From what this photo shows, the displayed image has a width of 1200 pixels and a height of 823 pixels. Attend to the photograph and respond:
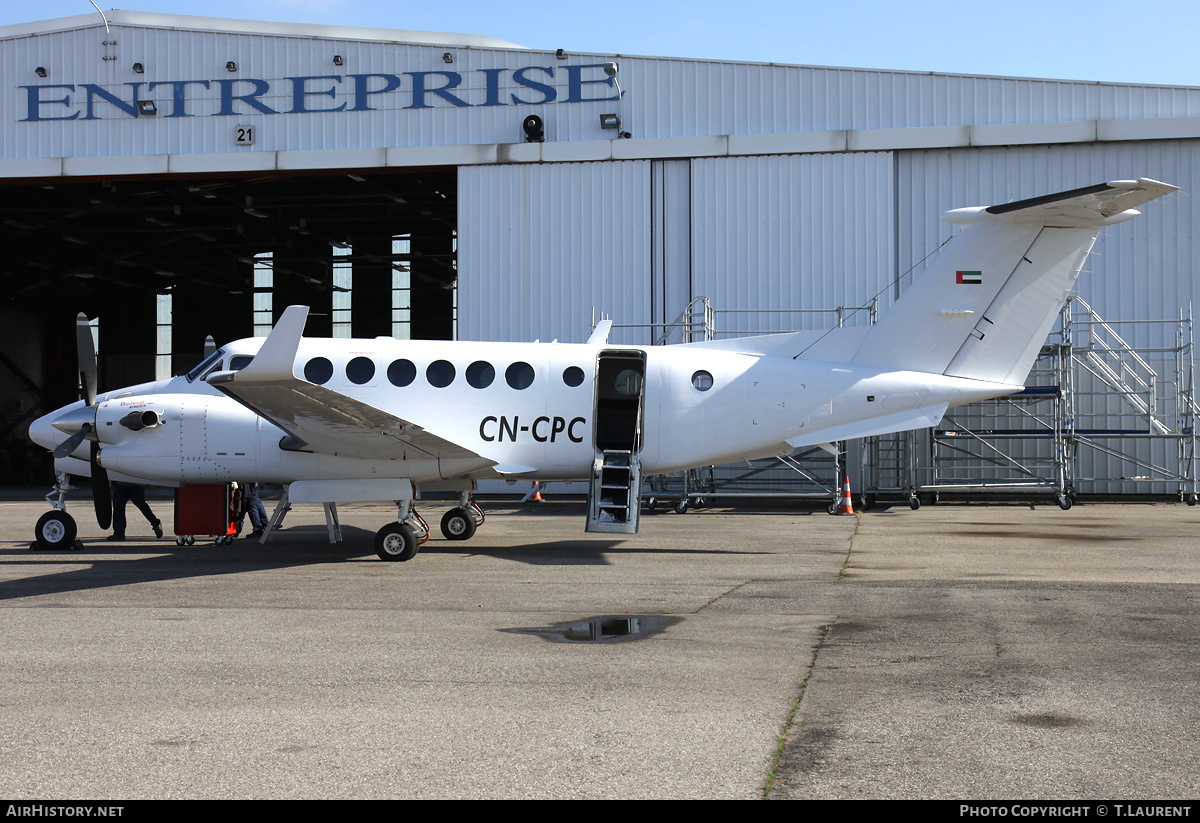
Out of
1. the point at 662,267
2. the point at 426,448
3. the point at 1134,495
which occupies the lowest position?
the point at 1134,495

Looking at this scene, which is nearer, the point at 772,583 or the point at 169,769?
the point at 169,769

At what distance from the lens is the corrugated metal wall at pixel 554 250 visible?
87.6 feet

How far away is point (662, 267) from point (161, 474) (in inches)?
628

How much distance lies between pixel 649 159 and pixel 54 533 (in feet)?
58.7

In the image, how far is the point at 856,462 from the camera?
2539cm

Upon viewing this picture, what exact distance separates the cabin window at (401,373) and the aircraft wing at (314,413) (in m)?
1.41

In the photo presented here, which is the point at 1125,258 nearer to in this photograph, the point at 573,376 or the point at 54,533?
the point at 573,376

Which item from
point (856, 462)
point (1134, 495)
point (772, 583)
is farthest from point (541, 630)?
point (1134, 495)

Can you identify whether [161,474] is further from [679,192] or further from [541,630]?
[679,192]

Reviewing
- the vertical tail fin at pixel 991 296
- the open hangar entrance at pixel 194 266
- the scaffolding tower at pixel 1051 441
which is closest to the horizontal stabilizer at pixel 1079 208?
the vertical tail fin at pixel 991 296

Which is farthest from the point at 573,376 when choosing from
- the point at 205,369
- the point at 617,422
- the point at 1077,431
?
the point at 1077,431

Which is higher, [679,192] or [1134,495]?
[679,192]

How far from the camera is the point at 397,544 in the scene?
1311 centimetres

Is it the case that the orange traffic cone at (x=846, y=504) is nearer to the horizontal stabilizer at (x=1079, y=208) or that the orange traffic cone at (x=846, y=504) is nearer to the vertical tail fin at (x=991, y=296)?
the vertical tail fin at (x=991, y=296)
